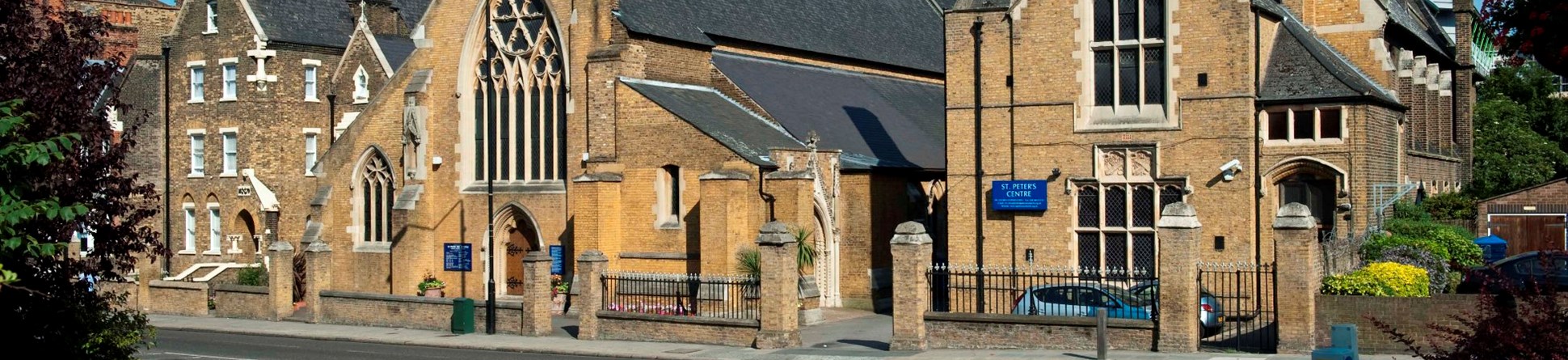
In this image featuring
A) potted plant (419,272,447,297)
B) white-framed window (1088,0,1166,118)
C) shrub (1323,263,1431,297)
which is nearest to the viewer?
Answer: shrub (1323,263,1431,297)

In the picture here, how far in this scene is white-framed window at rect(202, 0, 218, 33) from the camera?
4756 centimetres

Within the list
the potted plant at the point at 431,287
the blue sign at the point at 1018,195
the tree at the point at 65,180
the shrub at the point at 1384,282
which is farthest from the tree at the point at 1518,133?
the tree at the point at 65,180

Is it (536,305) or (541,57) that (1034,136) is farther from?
(541,57)

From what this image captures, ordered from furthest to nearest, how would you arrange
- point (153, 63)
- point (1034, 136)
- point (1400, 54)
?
point (153, 63), point (1400, 54), point (1034, 136)

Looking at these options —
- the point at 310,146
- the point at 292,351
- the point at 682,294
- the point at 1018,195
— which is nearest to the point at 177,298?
the point at 310,146

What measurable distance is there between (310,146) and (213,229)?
4.11m

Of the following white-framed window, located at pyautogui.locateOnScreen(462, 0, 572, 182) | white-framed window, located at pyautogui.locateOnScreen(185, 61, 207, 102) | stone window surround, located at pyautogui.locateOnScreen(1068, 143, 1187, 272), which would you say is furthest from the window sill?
stone window surround, located at pyautogui.locateOnScreen(1068, 143, 1187, 272)

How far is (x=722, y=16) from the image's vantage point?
130 ft

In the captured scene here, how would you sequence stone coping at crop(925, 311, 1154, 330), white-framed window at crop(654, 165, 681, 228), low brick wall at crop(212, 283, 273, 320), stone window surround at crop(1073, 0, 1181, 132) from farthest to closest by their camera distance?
1. low brick wall at crop(212, 283, 273, 320)
2. white-framed window at crop(654, 165, 681, 228)
3. stone window surround at crop(1073, 0, 1181, 132)
4. stone coping at crop(925, 311, 1154, 330)

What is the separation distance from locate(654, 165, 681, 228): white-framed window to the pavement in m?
3.08

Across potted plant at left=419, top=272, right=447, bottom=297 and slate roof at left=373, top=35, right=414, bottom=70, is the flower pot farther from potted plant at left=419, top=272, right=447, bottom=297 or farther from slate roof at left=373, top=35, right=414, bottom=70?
slate roof at left=373, top=35, right=414, bottom=70

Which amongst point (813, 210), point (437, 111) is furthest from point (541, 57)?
point (813, 210)

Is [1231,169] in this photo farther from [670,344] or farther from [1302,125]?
[670,344]

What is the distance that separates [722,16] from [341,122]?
13608 mm
